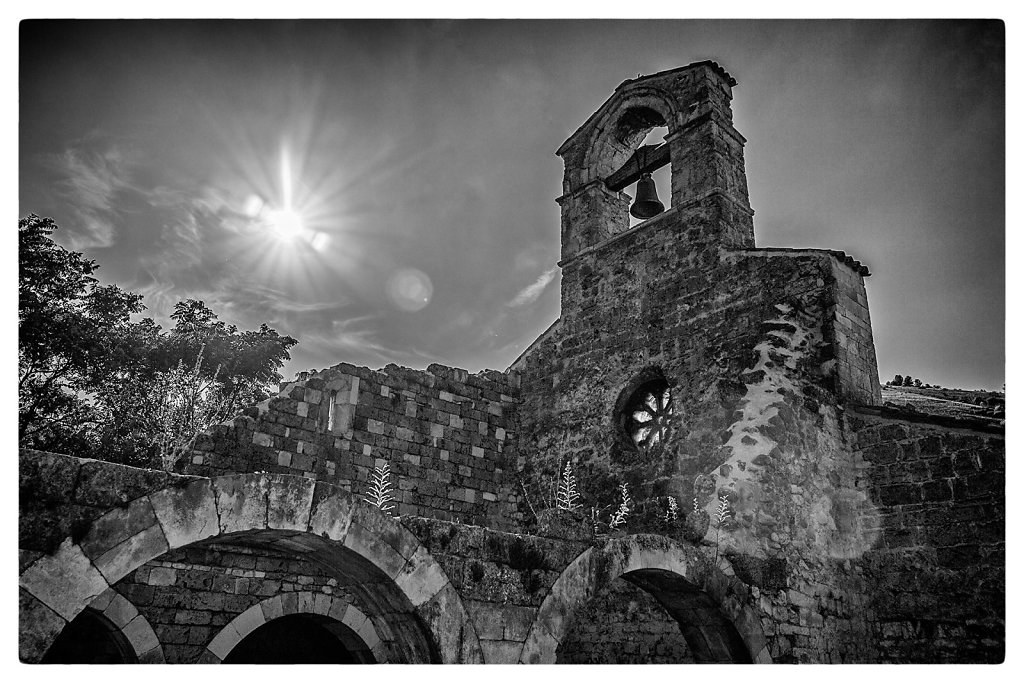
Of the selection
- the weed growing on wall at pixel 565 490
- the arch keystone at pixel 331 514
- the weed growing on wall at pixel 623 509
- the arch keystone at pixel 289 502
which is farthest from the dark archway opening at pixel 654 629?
the arch keystone at pixel 289 502

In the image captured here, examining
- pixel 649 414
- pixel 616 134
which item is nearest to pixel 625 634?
pixel 649 414

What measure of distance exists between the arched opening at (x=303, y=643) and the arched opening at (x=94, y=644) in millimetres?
1346

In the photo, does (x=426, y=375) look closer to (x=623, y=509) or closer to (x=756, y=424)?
(x=623, y=509)

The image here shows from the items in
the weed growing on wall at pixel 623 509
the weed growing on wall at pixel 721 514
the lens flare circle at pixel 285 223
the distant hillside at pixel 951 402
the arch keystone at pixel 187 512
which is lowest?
the arch keystone at pixel 187 512

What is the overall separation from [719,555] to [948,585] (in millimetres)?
1859

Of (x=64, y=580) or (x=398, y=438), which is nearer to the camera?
(x=64, y=580)

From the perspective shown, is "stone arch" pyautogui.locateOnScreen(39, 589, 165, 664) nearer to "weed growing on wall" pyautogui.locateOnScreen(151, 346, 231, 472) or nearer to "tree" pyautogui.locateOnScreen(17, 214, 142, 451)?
"weed growing on wall" pyautogui.locateOnScreen(151, 346, 231, 472)

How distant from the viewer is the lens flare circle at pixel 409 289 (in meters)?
6.79

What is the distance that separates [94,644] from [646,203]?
7727mm

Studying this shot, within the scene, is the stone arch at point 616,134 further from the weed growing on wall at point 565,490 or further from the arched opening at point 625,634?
the arched opening at point 625,634

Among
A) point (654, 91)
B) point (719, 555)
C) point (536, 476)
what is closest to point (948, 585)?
point (719, 555)

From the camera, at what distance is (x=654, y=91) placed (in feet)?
32.8

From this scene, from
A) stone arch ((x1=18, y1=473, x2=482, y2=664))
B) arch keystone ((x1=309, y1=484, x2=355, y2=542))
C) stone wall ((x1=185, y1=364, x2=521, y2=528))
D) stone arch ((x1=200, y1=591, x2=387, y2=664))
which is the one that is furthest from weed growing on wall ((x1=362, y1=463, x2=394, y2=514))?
arch keystone ((x1=309, y1=484, x2=355, y2=542))

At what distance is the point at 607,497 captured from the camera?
8383 millimetres
